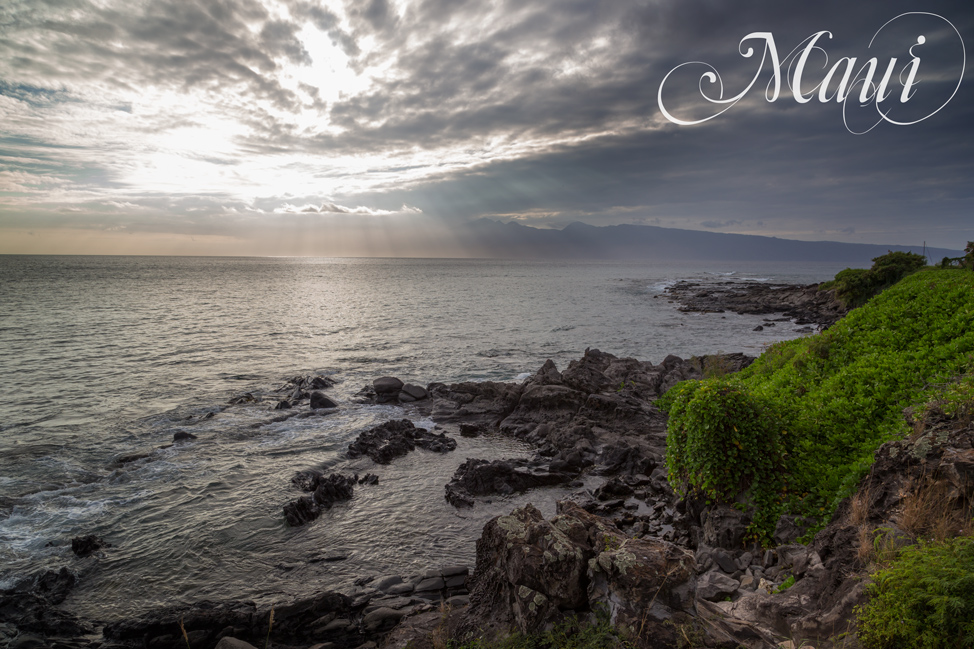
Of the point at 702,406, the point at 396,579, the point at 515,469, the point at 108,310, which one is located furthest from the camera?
the point at 108,310

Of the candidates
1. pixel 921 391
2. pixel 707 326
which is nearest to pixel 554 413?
pixel 921 391

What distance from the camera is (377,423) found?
21891mm

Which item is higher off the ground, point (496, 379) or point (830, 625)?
point (830, 625)

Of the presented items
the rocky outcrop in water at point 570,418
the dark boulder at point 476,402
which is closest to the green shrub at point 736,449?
the rocky outcrop in water at point 570,418

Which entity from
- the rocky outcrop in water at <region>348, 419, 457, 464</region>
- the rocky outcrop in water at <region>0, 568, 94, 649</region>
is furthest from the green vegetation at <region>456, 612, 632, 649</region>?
the rocky outcrop in water at <region>348, 419, 457, 464</region>

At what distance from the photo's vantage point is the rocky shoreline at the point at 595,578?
6105mm

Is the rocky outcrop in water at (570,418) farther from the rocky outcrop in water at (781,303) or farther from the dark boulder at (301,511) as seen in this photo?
the rocky outcrop in water at (781,303)

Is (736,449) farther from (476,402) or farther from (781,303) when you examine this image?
(781,303)

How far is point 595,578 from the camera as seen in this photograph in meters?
6.61

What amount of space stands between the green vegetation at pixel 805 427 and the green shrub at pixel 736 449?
2cm

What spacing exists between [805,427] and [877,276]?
50.1 meters

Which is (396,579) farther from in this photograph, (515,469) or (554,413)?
(554,413)

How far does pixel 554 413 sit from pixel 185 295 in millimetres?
88252

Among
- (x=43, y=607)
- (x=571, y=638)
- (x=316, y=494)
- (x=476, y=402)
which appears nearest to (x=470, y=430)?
(x=476, y=402)
